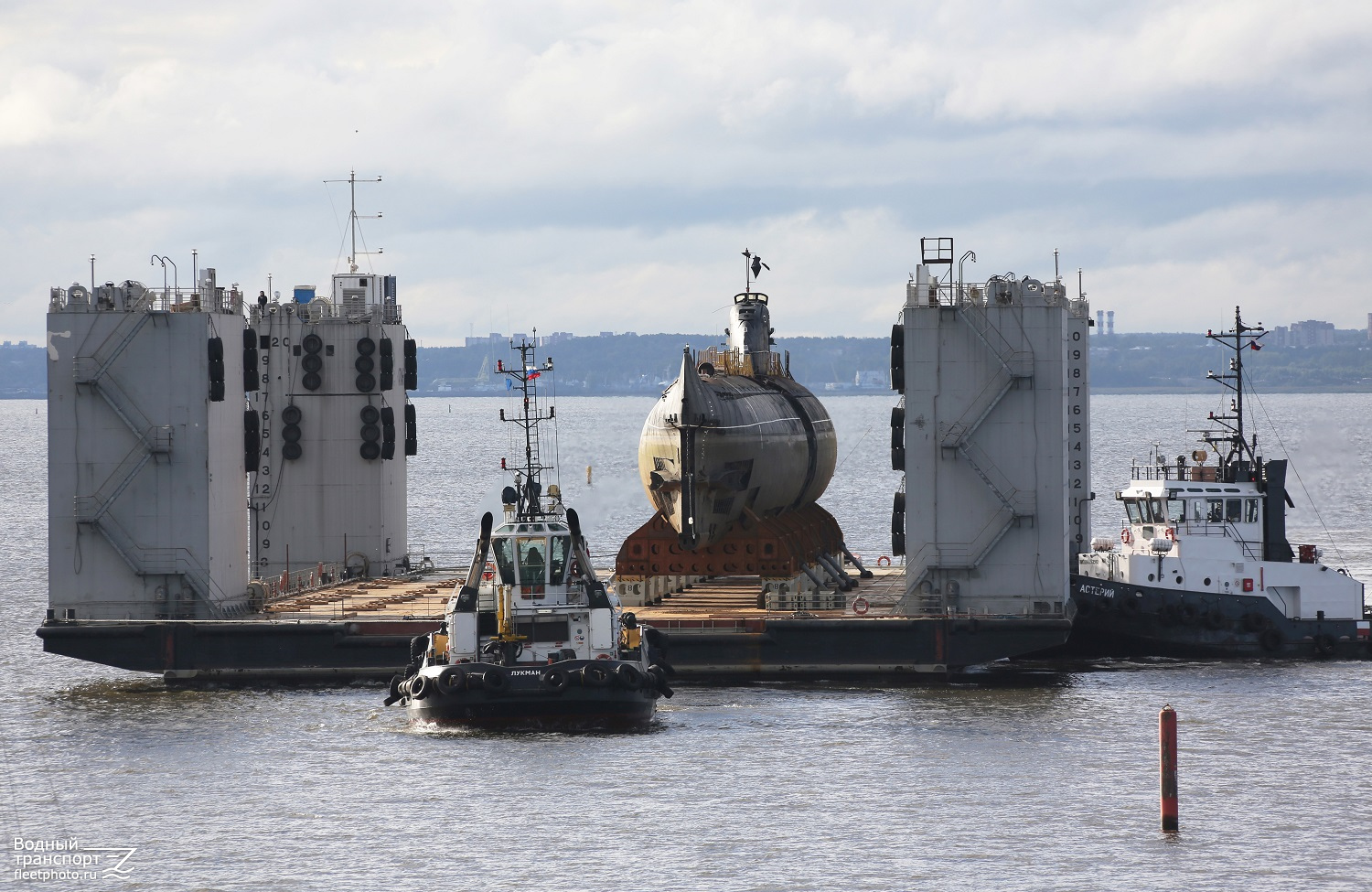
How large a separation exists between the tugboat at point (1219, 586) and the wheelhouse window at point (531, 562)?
55.8ft

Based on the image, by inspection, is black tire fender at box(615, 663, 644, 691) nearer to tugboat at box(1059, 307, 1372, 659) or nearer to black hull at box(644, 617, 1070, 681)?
black hull at box(644, 617, 1070, 681)

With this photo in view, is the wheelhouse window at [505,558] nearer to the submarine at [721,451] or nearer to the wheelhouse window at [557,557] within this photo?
the wheelhouse window at [557,557]

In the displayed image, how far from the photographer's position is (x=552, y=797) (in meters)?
37.2

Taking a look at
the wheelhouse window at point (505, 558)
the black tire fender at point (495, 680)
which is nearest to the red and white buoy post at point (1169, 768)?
the black tire fender at point (495, 680)

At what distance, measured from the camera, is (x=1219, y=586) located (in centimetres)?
5372

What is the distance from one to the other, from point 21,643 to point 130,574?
1470 cm

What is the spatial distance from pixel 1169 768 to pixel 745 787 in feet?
27.4

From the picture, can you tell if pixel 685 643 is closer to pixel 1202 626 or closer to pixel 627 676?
pixel 627 676

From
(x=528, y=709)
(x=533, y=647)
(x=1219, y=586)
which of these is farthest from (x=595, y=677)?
(x=1219, y=586)

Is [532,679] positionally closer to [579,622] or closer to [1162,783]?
[579,622]

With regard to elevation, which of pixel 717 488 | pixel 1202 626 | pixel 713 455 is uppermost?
pixel 713 455

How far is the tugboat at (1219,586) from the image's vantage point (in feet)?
174

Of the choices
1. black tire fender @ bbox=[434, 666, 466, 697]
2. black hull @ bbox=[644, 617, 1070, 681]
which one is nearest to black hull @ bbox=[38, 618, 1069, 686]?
black hull @ bbox=[644, 617, 1070, 681]

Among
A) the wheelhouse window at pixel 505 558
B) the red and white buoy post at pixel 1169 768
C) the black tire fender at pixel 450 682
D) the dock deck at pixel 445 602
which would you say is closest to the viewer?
the red and white buoy post at pixel 1169 768
